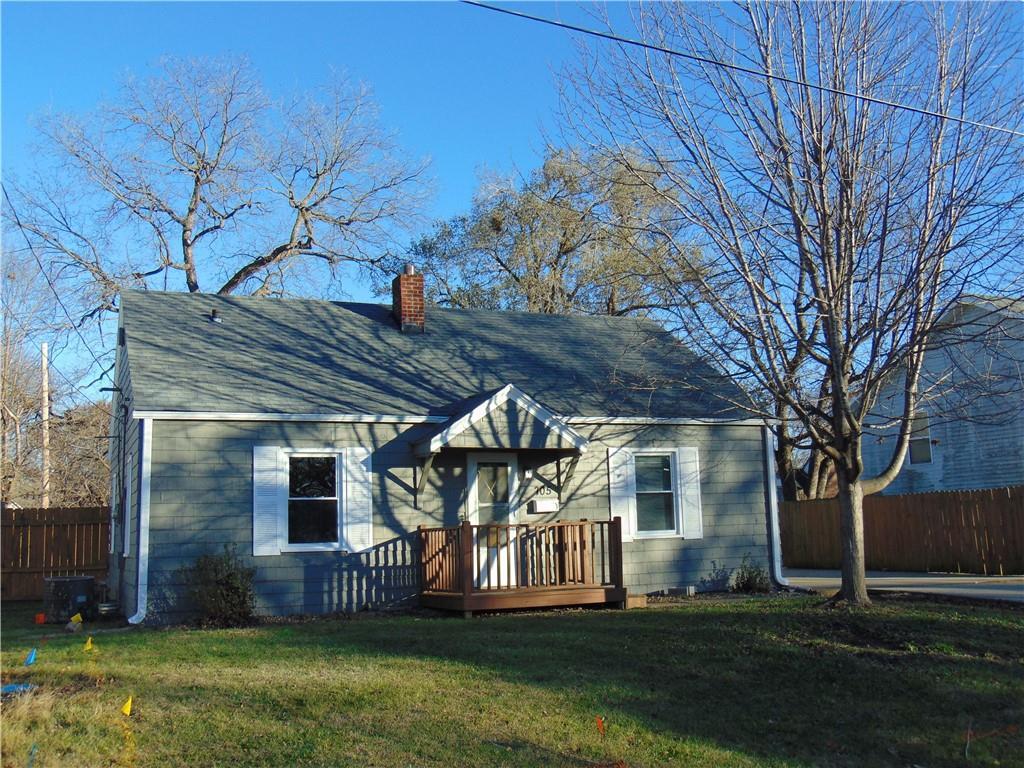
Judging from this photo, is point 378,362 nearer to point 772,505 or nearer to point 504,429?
point 504,429

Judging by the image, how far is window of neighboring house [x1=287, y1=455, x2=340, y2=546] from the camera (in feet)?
44.7

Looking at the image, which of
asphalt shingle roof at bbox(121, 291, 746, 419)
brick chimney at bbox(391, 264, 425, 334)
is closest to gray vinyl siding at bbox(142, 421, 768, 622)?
asphalt shingle roof at bbox(121, 291, 746, 419)

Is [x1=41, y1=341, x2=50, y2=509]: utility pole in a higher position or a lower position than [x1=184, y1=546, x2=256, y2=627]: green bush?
higher

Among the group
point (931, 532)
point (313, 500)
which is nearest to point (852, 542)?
point (313, 500)

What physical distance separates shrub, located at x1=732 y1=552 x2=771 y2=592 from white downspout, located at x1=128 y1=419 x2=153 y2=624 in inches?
349

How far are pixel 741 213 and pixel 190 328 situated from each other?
8579 millimetres

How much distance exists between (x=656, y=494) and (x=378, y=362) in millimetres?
4915

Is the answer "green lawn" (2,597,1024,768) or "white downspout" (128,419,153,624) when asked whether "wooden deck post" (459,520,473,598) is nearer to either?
"green lawn" (2,597,1024,768)

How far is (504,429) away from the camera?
13.9 metres

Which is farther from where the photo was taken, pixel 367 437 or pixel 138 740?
pixel 367 437

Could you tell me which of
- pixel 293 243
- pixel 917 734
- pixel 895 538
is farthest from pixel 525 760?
pixel 293 243

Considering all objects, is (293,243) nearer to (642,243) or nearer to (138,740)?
(642,243)

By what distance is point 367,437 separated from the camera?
554 inches

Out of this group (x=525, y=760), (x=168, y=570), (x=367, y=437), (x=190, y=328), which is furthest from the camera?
(x=190, y=328)
